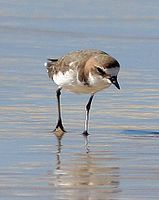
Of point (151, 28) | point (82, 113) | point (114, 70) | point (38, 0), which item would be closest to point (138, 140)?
point (114, 70)

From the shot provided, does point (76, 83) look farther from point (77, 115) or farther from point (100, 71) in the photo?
point (77, 115)

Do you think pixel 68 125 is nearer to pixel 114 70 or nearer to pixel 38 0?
pixel 114 70

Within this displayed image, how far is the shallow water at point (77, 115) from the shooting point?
8.57 metres

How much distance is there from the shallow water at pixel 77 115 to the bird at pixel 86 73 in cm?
36

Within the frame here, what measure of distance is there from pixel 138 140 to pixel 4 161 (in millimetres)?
1980

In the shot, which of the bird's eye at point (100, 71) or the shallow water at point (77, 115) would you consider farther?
the bird's eye at point (100, 71)

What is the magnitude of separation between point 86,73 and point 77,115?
0.89 m

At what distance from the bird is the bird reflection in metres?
1.21

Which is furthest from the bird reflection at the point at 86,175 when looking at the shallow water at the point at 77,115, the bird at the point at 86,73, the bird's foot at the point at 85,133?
the bird at the point at 86,73

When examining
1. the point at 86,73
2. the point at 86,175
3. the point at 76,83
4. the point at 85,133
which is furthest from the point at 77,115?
the point at 86,175

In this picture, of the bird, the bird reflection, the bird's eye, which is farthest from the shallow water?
the bird's eye

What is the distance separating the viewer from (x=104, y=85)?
11.5 meters

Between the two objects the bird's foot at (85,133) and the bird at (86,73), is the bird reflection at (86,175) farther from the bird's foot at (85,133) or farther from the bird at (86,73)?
the bird at (86,73)

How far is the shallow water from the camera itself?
8.57 meters
